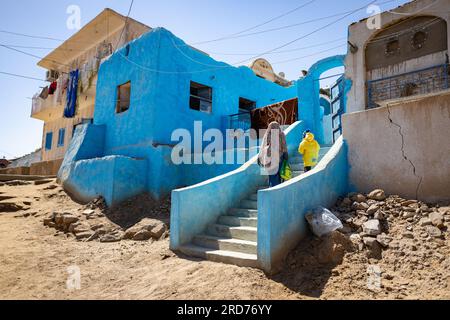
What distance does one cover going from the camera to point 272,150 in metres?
5.79

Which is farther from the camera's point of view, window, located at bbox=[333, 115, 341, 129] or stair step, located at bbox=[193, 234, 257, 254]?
window, located at bbox=[333, 115, 341, 129]

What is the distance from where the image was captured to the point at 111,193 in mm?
8094

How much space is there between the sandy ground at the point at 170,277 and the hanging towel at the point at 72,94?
11975 millimetres

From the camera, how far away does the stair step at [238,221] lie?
5151mm

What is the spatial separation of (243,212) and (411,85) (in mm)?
10429

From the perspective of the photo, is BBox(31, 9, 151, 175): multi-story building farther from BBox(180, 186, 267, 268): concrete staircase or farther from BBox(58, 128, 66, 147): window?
BBox(180, 186, 267, 268): concrete staircase

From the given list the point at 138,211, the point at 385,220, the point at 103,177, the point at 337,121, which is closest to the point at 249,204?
the point at 385,220

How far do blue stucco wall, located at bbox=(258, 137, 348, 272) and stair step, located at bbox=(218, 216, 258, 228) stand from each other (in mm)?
921

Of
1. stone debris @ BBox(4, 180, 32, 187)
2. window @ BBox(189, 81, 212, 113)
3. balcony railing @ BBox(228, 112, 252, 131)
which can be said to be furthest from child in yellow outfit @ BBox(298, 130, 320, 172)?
stone debris @ BBox(4, 180, 32, 187)

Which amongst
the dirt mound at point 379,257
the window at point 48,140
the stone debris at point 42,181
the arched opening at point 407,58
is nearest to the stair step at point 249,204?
the dirt mound at point 379,257

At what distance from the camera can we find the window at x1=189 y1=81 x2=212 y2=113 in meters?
11.1

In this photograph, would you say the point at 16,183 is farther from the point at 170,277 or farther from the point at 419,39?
the point at 419,39

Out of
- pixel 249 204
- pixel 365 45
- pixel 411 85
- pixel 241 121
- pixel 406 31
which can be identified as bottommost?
pixel 249 204
